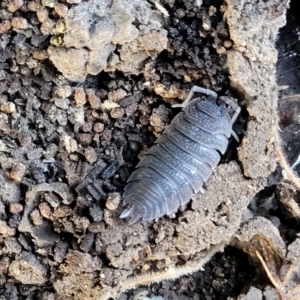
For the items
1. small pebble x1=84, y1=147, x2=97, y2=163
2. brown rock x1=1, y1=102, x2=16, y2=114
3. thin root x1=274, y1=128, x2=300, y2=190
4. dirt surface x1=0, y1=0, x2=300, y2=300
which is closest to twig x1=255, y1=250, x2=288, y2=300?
dirt surface x1=0, y1=0, x2=300, y2=300

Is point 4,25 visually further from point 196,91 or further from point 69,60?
point 196,91

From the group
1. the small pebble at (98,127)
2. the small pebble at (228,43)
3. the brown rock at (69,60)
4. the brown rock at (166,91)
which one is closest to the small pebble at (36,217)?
the small pebble at (98,127)

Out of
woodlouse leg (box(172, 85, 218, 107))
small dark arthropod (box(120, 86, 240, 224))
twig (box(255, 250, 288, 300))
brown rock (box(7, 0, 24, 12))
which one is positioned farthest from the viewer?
twig (box(255, 250, 288, 300))

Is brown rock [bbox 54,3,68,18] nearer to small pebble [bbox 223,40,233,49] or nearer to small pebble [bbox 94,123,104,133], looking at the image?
small pebble [bbox 94,123,104,133]

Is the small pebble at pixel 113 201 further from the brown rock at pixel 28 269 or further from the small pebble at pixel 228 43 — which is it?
the small pebble at pixel 228 43

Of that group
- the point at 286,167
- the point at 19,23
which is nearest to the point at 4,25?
the point at 19,23

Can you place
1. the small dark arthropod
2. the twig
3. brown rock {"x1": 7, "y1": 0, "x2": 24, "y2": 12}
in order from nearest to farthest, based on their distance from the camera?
1. brown rock {"x1": 7, "y1": 0, "x2": 24, "y2": 12}
2. the small dark arthropod
3. the twig

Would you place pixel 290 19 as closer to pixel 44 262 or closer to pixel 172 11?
pixel 172 11

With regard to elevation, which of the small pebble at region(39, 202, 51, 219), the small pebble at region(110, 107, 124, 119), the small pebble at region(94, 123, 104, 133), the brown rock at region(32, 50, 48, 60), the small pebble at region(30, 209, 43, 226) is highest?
the brown rock at region(32, 50, 48, 60)
